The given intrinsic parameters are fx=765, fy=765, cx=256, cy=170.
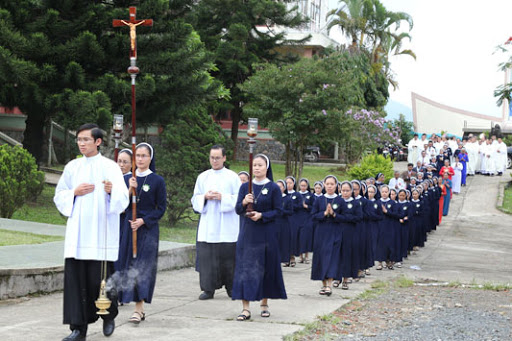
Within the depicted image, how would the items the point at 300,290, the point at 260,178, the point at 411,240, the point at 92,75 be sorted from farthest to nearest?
1. the point at 92,75
2. the point at 411,240
3. the point at 300,290
4. the point at 260,178

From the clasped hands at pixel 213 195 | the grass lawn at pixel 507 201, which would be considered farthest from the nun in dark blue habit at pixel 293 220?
the grass lawn at pixel 507 201

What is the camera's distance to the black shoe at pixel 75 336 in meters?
6.63

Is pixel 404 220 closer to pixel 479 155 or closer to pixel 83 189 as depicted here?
pixel 83 189

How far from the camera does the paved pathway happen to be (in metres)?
7.26

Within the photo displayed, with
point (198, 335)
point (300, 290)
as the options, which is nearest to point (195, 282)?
point (300, 290)

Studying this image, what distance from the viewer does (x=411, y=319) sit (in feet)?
28.4

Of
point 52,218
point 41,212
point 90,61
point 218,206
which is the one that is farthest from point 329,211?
point 90,61

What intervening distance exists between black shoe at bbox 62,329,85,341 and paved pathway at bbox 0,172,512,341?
29cm

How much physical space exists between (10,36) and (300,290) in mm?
10418

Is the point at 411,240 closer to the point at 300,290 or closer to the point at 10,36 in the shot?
the point at 300,290

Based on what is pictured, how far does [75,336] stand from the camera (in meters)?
6.68

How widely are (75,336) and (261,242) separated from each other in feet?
8.23

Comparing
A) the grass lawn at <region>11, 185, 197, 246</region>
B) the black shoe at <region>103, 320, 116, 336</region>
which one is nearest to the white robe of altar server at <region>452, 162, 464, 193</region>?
the grass lawn at <region>11, 185, 197, 246</region>

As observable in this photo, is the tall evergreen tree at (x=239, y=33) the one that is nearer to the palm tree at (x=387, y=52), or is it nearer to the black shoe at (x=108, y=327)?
the palm tree at (x=387, y=52)
